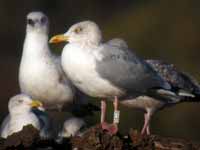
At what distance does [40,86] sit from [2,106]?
750 centimetres

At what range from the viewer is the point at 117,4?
31812mm

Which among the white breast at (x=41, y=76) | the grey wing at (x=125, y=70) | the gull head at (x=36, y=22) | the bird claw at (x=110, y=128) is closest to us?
the bird claw at (x=110, y=128)

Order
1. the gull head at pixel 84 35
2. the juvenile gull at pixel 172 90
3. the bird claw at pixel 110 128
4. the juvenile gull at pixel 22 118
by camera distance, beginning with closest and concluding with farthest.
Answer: the bird claw at pixel 110 128 → the gull head at pixel 84 35 → the juvenile gull at pixel 22 118 → the juvenile gull at pixel 172 90

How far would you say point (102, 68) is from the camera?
14.6 metres

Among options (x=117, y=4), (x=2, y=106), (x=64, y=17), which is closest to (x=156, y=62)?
(x=2, y=106)

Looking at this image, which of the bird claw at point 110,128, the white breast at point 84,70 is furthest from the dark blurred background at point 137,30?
the bird claw at point 110,128

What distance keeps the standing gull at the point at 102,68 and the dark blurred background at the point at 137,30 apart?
27.2ft

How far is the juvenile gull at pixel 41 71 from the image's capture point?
1616cm

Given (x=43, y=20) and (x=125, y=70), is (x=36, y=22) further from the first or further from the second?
(x=125, y=70)

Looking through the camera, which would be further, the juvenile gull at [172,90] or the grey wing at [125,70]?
the juvenile gull at [172,90]

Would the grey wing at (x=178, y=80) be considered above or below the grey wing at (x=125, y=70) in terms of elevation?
below

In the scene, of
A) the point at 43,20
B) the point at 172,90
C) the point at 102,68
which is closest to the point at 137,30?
the point at 43,20

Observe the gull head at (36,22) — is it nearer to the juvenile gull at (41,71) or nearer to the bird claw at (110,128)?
the juvenile gull at (41,71)

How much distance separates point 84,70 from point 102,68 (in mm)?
197
